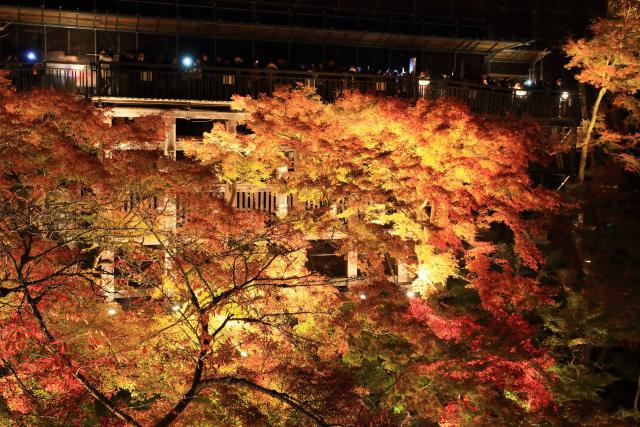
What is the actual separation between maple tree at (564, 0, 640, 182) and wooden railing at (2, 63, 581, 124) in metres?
3.87

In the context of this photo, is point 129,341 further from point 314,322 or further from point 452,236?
→ point 452,236

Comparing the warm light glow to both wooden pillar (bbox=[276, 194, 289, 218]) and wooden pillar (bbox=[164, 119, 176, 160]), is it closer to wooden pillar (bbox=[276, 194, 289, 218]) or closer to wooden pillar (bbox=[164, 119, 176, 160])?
wooden pillar (bbox=[276, 194, 289, 218])

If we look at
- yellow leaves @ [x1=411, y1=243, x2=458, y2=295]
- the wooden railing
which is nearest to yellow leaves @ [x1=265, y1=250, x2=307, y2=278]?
yellow leaves @ [x1=411, y1=243, x2=458, y2=295]

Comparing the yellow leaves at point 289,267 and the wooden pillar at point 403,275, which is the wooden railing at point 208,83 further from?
the wooden pillar at point 403,275

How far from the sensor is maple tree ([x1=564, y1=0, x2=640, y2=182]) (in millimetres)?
21094

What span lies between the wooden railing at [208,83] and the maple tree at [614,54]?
Answer: 387 centimetres

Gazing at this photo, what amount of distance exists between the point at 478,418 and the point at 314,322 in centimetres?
443

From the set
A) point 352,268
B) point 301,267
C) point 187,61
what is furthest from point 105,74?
point 352,268

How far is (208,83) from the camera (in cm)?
2262

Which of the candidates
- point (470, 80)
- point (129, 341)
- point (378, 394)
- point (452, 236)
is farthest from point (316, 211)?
point (470, 80)

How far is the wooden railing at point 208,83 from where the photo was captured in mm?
21438

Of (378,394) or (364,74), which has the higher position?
(364,74)

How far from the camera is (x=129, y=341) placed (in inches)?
621

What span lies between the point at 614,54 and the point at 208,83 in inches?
470
